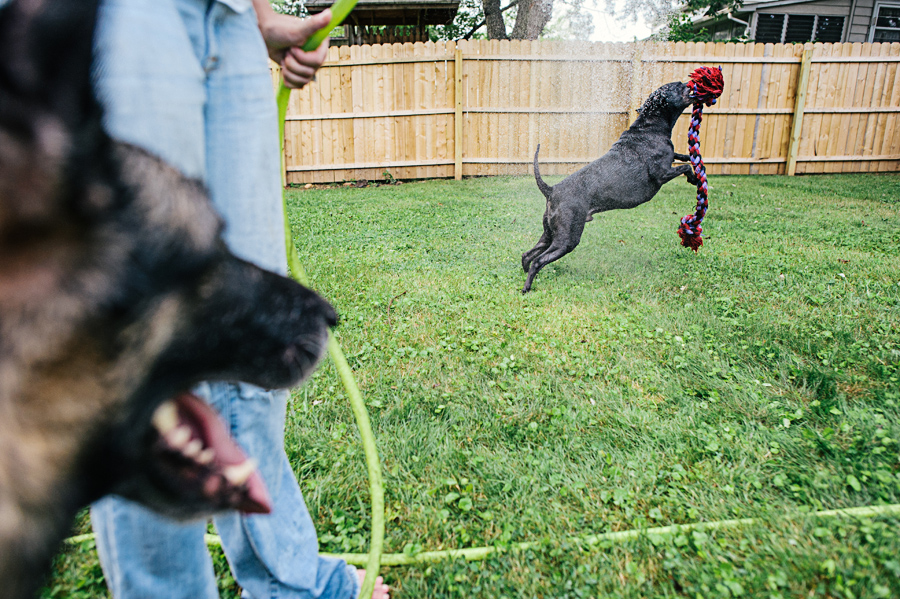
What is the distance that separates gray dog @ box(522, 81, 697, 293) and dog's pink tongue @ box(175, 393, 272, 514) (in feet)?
11.9

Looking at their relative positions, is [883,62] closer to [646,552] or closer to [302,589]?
[646,552]

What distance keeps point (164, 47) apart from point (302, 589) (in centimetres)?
131

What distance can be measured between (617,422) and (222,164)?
6.35ft

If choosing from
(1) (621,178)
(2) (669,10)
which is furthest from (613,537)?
(2) (669,10)

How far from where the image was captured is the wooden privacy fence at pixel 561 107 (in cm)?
1055

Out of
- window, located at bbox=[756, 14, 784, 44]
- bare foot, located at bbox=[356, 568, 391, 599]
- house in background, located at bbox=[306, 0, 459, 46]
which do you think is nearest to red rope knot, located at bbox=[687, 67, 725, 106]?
bare foot, located at bbox=[356, 568, 391, 599]

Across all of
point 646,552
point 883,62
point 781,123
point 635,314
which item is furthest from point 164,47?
point 883,62

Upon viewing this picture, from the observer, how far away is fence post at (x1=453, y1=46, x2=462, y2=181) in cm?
1036

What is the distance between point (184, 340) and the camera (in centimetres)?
75

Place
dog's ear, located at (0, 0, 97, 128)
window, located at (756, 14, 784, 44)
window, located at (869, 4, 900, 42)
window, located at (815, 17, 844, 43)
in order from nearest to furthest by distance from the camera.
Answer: dog's ear, located at (0, 0, 97, 128)
window, located at (869, 4, 900, 42)
window, located at (815, 17, 844, 43)
window, located at (756, 14, 784, 44)

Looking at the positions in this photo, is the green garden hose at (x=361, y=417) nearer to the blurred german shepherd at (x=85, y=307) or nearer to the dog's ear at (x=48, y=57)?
the blurred german shepherd at (x=85, y=307)

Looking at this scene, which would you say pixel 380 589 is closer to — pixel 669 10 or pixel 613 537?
pixel 613 537

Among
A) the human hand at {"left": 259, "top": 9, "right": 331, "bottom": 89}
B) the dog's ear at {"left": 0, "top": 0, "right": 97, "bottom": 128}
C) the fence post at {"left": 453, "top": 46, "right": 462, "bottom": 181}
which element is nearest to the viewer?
the dog's ear at {"left": 0, "top": 0, "right": 97, "bottom": 128}

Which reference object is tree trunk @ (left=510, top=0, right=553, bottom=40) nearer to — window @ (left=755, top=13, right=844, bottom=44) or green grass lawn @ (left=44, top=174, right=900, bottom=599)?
window @ (left=755, top=13, right=844, bottom=44)
